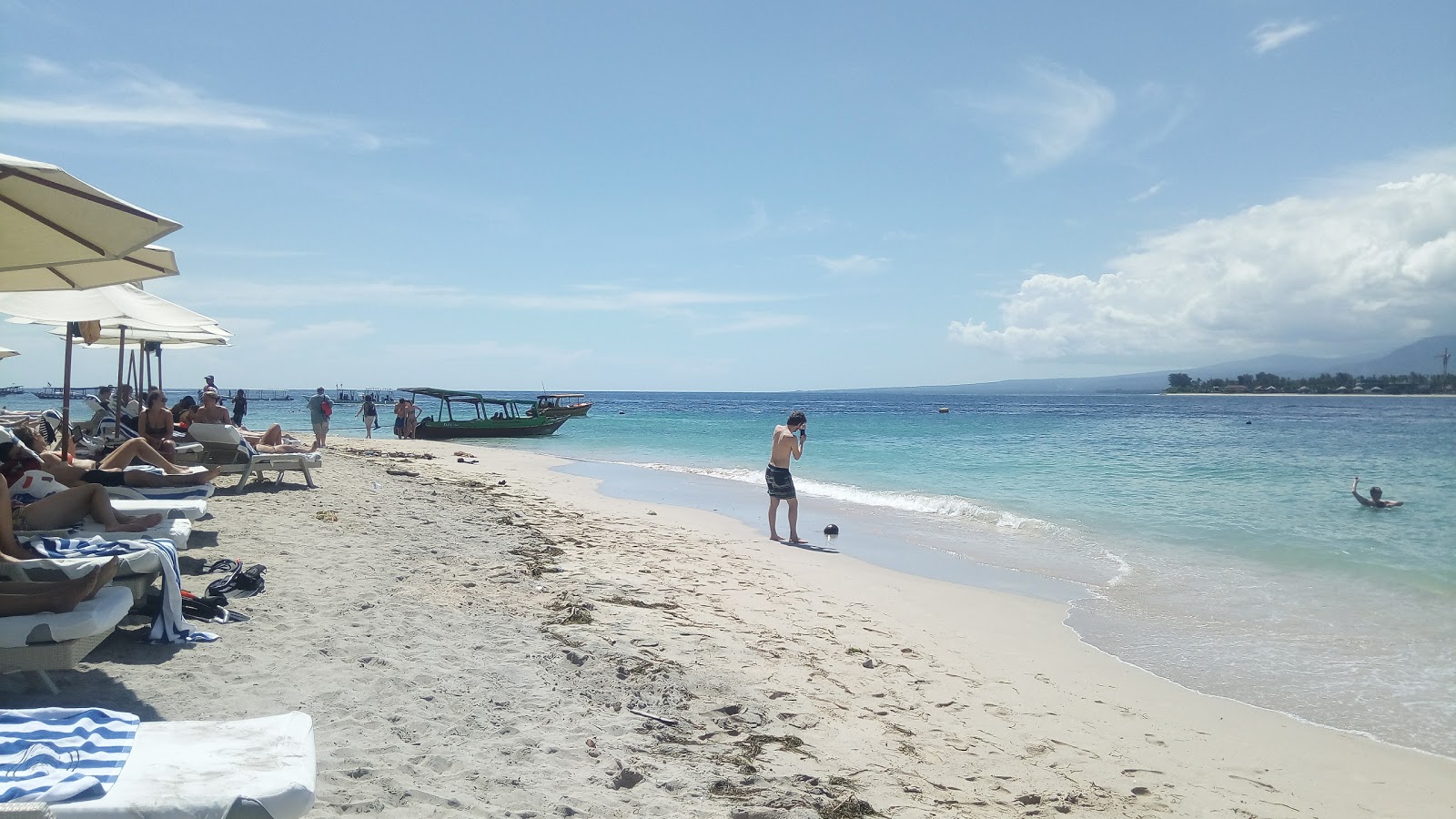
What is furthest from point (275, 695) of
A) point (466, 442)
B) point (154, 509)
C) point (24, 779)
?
point (466, 442)

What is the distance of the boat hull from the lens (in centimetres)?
3047

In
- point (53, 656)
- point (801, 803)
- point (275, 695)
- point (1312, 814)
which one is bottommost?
point (1312, 814)

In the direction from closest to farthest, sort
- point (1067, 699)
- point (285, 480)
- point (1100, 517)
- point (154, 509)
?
point (1067, 699) → point (154, 509) → point (285, 480) → point (1100, 517)

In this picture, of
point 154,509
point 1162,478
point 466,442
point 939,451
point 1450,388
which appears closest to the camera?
point 154,509

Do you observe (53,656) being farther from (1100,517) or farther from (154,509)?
(1100,517)

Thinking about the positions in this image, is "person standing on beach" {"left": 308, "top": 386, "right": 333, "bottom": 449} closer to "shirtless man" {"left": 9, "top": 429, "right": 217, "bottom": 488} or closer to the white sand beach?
"shirtless man" {"left": 9, "top": 429, "right": 217, "bottom": 488}

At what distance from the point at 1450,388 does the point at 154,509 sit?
127 m

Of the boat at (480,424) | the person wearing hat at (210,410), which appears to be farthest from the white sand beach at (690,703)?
the boat at (480,424)

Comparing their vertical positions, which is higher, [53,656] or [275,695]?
[53,656]

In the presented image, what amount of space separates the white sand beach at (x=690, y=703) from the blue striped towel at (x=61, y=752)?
0.70m

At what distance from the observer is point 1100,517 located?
1266 cm

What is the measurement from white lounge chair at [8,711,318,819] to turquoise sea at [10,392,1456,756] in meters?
5.28

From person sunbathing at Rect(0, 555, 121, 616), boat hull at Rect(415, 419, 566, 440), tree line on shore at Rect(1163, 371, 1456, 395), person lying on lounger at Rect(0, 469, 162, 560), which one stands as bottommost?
boat hull at Rect(415, 419, 566, 440)

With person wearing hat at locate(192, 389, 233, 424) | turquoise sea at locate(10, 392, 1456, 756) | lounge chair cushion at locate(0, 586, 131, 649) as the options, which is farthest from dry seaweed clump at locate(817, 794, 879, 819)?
person wearing hat at locate(192, 389, 233, 424)
